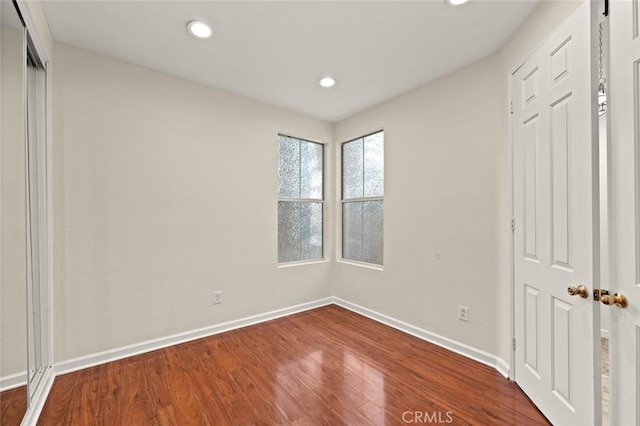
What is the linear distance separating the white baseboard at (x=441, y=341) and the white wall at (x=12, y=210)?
119 inches

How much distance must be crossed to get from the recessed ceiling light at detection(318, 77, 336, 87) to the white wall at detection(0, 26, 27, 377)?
7.15 ft

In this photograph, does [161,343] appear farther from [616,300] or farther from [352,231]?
[616,300]

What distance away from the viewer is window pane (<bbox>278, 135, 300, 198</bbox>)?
12.0ft

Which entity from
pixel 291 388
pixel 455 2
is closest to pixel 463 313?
pixel 291 388

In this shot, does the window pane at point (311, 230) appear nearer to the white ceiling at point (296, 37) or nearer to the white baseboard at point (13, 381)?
the white ceiling at point (296, 37)

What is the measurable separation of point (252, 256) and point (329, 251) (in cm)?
120

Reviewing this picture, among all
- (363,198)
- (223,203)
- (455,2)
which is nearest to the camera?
(455,2)

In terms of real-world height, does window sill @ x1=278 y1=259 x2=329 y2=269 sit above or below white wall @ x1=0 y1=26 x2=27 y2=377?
below

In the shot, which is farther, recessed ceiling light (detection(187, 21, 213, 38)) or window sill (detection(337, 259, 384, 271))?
window sill (detection(337, 259, 384, 271))

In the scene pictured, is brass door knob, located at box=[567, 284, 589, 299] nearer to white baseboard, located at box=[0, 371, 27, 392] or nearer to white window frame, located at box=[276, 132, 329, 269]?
white window frame, located at box=[276, 132, 329, 269]

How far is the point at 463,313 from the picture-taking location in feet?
8.43

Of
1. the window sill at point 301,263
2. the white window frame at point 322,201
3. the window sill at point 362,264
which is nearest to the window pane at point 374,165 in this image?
the white window frame at point 322,201

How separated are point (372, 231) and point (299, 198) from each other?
1071 millimetres

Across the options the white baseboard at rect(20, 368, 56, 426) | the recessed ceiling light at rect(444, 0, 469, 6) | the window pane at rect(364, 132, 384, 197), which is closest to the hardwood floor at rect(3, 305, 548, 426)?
the white baseboard at rect(20, 368, 56, 426)
